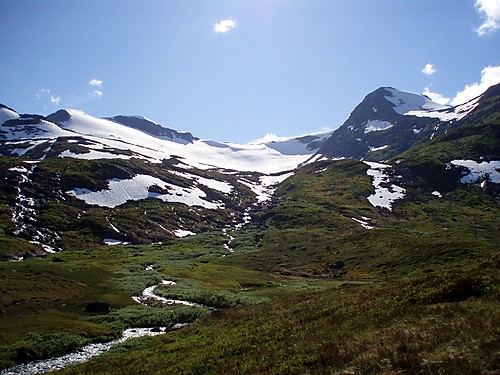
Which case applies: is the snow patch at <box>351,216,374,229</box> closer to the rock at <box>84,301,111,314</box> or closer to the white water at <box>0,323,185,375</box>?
the rock at <box>84,301,111,314</box>

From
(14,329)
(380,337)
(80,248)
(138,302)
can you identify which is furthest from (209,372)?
(80,248)

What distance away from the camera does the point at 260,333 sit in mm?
28859

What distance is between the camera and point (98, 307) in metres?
54.1

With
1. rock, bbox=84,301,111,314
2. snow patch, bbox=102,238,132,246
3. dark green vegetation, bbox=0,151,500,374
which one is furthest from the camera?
snow patch, bbox=102,238,132,246

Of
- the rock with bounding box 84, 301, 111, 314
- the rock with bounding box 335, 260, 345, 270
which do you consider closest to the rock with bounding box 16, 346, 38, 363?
the rock with bounding box 84, 301, 111, 314

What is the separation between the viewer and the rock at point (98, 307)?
53.6 meters

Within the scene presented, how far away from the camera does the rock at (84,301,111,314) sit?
53.6m

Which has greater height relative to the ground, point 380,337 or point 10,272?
point 380,337

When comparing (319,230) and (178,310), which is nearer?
(178,310)

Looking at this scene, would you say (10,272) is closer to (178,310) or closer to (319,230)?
(178,310)

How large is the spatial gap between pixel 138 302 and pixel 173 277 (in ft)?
81.5

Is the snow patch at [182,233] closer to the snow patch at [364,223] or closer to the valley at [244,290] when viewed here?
the valley at [244,290]

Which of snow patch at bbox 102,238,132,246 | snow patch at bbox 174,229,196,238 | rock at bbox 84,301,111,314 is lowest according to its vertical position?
snow patch at bbox 102,238,132,246

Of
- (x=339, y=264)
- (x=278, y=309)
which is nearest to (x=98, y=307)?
(x=278, y=309)
